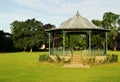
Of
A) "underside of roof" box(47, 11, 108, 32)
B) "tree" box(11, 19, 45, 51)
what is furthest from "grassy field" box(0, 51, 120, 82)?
"tree" box(11, 19, 45, 51)

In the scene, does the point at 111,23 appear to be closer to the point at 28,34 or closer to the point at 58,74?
the point at 28,34

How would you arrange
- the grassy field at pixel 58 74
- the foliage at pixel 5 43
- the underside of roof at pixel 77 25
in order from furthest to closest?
the foliage at pixel 5 43
the underside of roof at pixel 77 25
the grassy field at pixel 58 74

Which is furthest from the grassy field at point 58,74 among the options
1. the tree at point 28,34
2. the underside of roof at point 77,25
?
the tree at point 28,34

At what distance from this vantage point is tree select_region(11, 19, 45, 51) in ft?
335

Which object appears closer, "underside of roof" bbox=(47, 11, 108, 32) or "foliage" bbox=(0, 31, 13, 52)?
"underside of roof" bbox=(47, 11, 108, 32)

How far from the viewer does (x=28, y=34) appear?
10425 centimetres

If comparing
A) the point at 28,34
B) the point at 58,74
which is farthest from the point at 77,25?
the point at 28,34

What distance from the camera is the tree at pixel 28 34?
335 ft

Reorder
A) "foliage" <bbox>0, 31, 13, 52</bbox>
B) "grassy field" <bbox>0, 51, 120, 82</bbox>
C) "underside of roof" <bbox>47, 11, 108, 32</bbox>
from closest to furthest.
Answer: "grassy field" <bbox>0, 51, 120, 82</bbox>
"underside of roof" <bbox>47, 11, 108, 32</bbox>
"foliage" <bbox>0, 31, 13, 52</bbox>

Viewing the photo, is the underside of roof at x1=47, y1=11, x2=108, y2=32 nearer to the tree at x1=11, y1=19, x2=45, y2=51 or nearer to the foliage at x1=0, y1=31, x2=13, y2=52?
the tree at x1=11, y1=19, x2=45, y2=51

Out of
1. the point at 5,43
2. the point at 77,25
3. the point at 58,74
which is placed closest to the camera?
the point at 58,74

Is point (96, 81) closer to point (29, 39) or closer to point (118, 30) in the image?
point (29, 39)

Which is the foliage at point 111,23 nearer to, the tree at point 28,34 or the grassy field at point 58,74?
the tree at point 28,34

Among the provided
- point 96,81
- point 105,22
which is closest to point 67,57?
point 96,81
